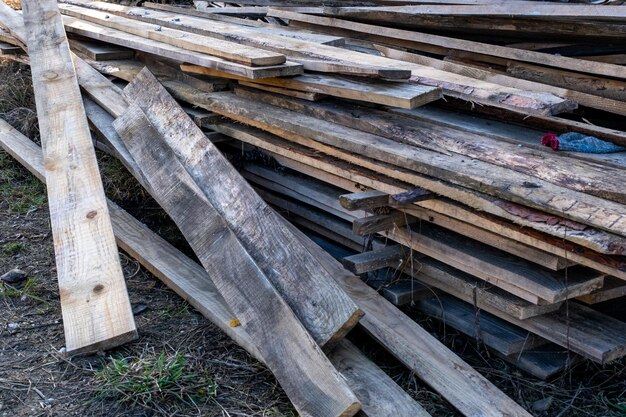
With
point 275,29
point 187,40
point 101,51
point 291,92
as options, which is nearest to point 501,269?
point 291,92

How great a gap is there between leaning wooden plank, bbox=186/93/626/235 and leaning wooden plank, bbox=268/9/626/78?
3.33ft

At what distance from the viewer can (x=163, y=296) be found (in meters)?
3.80

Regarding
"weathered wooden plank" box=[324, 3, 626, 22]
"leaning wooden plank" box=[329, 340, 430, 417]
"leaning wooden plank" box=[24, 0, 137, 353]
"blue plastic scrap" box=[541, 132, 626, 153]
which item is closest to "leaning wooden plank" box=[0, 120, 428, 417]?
"leaning wooden plank" box=[329, 340, 430, 417]

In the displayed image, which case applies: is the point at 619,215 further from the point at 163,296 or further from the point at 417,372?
the point at 163,296

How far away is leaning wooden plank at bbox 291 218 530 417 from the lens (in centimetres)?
287

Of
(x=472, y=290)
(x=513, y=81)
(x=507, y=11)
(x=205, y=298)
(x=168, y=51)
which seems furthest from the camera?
(x=168, y=51)

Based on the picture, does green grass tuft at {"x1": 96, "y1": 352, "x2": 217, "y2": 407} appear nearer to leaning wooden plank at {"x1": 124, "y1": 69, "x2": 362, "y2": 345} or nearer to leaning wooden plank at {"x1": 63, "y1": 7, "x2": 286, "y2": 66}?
leaning wooden plank at {"x1": 124, "y1": 69, "x2": 362, "y2": 345}

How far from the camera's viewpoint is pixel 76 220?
3.71 m

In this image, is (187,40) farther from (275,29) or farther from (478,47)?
(478,47)

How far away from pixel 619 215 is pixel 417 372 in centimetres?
99

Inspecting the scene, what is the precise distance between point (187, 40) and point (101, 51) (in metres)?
1.16

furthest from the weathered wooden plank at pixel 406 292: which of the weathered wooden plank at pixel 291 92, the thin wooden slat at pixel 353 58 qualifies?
the weathered wooden plank at pixel 291 92

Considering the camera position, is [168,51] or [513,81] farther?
[168,51]

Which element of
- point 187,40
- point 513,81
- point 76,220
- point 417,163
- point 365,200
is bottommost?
point 76,220
